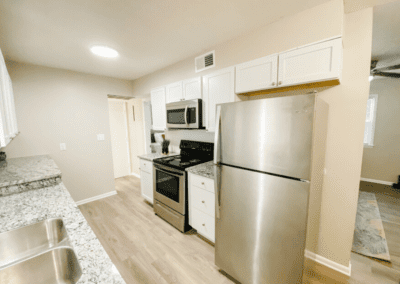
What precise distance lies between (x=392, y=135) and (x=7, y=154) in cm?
762

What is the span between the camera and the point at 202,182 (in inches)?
77.1

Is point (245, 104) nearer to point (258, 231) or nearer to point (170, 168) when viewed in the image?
point (258, 231)

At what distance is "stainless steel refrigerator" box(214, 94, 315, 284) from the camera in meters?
1.12

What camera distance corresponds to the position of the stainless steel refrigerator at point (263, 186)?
1.12 m

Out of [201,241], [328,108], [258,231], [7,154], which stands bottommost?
[201,241]

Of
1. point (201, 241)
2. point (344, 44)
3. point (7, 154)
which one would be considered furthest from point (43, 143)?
point (344, 44)

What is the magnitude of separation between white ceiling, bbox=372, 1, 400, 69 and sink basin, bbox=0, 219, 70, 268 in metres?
3.13

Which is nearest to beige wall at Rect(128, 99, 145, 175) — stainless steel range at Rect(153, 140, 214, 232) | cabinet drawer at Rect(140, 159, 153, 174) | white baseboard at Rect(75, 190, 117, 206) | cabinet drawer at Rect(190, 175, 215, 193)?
white baseboard at Rect(75, 190, 117, 206)

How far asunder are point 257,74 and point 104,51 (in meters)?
2.08

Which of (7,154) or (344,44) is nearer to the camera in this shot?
(344,44)

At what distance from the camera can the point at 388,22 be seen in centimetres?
166

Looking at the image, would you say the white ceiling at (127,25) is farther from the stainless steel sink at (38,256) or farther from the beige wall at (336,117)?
the stainless steel sink at (38,256)

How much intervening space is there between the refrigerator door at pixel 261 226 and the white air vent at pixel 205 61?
61.3 inches

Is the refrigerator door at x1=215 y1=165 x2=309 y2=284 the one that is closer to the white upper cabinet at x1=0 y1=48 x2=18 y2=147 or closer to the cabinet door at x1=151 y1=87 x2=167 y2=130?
the white upper cabinet at x1=0 y1=48 x2=18 y2=147
